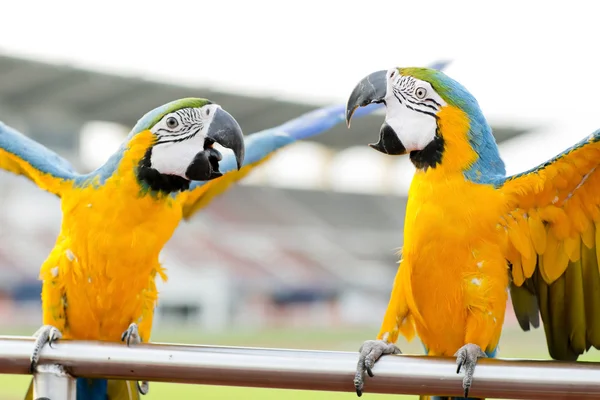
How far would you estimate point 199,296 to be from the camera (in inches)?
499

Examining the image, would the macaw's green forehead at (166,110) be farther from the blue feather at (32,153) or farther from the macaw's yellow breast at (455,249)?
the macaw's yellow breast at (455,249)

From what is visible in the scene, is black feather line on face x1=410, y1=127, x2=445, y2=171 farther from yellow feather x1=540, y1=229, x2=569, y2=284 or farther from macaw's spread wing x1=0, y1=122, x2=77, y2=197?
macaw's spread wing x1=0, y1=122, x2=77, y2=197

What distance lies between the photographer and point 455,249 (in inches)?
49.8

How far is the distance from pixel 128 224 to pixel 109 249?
2.5 inches

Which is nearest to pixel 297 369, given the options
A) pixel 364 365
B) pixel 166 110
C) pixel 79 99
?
pixel 364 365

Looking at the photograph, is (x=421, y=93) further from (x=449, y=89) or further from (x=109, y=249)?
(x=109, y=249)

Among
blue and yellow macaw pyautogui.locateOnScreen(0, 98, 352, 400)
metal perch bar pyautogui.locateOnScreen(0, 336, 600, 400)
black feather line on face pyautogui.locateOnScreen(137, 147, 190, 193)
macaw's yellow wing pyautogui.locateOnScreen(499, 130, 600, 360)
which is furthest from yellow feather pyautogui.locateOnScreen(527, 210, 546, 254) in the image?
black feather line on face pyautogui.locateOnScreen(137, 147, 190, 193)

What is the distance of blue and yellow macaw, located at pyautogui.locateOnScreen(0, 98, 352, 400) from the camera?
1.42 meters

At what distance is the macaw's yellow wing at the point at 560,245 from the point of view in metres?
1.23

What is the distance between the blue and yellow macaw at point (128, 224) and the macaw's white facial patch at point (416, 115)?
33 centimetres

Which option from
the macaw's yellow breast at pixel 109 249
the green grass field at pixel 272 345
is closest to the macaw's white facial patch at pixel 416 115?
the macaw's yellow breast at pixel 109 249

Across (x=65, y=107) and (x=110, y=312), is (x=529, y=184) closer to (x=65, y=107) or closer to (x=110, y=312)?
(x=110, y=312)

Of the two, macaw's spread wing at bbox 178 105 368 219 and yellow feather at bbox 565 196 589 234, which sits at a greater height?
macaw's spread wing at bbox 178 105 368 219

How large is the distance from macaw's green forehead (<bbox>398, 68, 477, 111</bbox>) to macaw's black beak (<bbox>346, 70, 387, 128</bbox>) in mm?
42
